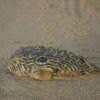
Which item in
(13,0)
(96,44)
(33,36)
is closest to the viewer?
(96,44)

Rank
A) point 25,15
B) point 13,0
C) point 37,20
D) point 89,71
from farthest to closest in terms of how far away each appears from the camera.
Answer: point 13,0, point 25,15, point 37,20, point 89,71

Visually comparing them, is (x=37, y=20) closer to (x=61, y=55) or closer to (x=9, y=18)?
(x=9, y=18)

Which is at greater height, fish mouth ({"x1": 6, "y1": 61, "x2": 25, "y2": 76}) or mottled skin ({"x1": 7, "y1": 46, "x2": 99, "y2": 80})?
mottled skin ({"x1": 7, "y1": 46, "x2": 99, "y2": 80})

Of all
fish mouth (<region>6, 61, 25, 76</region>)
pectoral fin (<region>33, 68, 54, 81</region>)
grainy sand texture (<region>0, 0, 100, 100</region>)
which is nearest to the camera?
grainy sand texture (<region>0, 0, 100, 100</region>)

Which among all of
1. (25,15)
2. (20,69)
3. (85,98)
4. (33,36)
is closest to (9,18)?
(25,15)

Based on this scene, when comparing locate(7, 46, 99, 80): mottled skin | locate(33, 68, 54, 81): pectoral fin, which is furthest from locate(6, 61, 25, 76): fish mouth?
locate(33, 68, 54, 81): pectoral fin

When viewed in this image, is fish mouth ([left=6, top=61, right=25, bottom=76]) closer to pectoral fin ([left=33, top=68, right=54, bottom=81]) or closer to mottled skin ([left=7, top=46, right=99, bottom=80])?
mottled skin ([left=7, top=46, right=99, bottom=80])

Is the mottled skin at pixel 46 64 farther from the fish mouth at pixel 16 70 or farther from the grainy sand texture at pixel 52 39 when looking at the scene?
the grainy sand texture at pixel 52 39
